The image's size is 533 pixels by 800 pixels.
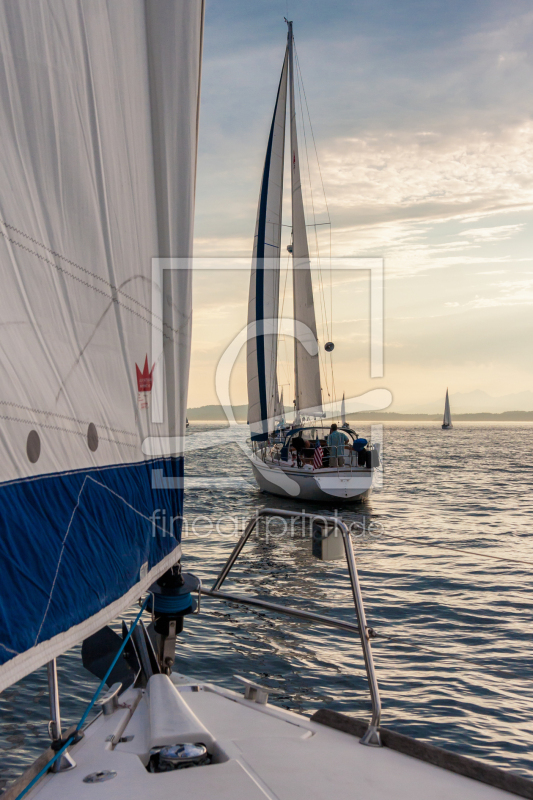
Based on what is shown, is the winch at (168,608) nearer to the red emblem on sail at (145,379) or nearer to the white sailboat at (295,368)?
the red emblem on sail at (145,379)

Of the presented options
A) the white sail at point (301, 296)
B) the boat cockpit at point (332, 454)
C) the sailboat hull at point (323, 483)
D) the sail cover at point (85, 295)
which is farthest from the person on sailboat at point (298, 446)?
the sail cover at point (85, 295)

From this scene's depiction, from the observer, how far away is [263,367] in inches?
843

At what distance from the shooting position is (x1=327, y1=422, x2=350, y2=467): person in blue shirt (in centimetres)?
1776

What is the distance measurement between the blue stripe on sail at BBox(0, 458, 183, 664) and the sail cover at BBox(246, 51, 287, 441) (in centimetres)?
1850

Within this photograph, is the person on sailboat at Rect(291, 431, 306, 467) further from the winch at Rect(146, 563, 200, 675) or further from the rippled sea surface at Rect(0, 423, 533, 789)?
the winch at Rect(146, 563, 200, 675)

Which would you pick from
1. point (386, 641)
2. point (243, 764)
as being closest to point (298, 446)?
point (386, 641)

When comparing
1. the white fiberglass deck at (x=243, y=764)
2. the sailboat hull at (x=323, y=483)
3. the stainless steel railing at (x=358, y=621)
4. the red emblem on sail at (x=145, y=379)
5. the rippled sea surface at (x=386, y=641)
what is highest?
the red emblem on sail at (x=145, y=379)

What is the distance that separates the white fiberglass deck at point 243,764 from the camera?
2.13 m

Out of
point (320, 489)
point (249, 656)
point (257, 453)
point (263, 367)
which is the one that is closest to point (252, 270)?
point (263, 367)

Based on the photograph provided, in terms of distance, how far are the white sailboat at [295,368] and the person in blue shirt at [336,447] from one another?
3 centimetres

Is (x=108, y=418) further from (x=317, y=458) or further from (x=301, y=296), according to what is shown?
(x=301, y=296)

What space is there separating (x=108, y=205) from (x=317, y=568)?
10179 mm

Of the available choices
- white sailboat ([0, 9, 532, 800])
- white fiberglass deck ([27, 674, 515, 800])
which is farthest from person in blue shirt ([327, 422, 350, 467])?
white fiberglass deck ([27, 674, 515, 800])

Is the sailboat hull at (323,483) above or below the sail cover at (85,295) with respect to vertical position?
below
